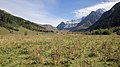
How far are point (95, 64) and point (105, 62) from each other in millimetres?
1147

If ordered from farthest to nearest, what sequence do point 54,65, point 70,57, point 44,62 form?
point 70,57, point 44,62, point 54,65

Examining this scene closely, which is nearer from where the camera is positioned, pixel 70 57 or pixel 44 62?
pixel 44 62

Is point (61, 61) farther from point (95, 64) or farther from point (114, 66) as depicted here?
point (114, 66)

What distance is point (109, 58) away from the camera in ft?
57.8

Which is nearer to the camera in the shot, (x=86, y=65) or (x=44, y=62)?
(x=86, y=65)

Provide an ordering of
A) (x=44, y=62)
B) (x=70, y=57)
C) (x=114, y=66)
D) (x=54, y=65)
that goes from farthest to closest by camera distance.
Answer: (x=70, y=57) < (x=44, y=62) < (x=54, y=65) < (x=114, y=66)

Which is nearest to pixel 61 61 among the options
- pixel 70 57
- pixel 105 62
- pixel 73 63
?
pixel 73 63

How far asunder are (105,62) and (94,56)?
3.09 m

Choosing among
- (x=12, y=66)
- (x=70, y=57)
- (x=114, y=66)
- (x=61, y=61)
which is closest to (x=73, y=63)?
(x=61, y=61)

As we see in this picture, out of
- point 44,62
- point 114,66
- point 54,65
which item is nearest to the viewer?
point 114,66

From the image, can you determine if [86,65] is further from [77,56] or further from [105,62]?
[77,56]

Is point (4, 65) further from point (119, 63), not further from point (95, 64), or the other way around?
point (119, 63)

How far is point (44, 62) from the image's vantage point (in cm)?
1722

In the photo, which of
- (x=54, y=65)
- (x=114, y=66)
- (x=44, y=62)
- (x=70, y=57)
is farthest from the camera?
(x=70, y=57)
